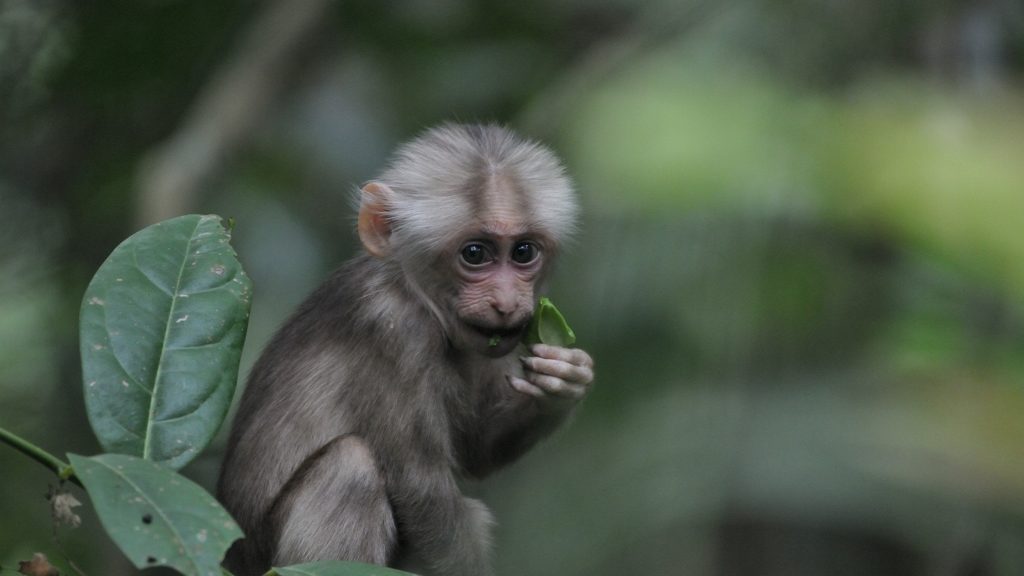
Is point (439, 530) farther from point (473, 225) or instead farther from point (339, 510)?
point (473, 225)

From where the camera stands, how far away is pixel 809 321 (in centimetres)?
1034

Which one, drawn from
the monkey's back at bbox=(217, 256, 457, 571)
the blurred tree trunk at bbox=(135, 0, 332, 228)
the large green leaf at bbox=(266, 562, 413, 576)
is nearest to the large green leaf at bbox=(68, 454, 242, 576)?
the large green leaf at bbox=(266, 562, 413, 576)

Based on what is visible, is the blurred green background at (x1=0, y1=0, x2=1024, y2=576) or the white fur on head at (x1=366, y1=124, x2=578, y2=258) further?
the blurred green background at (x1=0, y1=0, x2=1024, y2=576)

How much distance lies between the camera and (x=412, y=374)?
5.04 meters

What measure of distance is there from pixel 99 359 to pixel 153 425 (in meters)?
0.20

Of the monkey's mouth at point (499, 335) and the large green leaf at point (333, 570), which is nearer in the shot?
the large green leaf at point (333, 570)

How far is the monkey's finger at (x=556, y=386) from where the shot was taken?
5.09 metres

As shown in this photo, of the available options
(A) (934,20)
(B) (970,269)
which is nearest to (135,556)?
(B) (970,269)

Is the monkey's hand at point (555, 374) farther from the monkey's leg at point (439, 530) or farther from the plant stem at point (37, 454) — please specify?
the plant stem at point (37, 454)

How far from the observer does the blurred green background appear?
9055mm

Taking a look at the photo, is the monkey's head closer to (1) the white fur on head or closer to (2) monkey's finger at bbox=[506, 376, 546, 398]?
(1) the white fur on head

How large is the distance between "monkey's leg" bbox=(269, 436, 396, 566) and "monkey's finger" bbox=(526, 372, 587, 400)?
67 cm

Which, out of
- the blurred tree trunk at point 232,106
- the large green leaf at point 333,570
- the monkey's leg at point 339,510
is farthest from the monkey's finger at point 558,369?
the blurred tree trunk at point 232,106

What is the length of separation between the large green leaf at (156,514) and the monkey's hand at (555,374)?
92.2 inches
